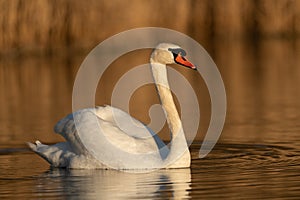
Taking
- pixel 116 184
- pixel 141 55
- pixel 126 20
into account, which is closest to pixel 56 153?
pixel 116 184

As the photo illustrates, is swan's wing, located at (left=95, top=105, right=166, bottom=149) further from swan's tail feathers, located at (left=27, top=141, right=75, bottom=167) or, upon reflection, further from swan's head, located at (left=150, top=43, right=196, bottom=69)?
swan's head, located at (left=150, top=43, right=196, bottom=69)

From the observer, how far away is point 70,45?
25.2m

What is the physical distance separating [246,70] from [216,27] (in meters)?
5.57

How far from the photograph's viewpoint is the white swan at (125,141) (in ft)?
35.8

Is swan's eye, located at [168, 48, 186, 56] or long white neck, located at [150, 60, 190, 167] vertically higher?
swan's eye, located at [168, 48, 186, 56]

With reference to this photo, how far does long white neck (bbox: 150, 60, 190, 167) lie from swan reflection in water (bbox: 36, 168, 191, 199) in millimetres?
125

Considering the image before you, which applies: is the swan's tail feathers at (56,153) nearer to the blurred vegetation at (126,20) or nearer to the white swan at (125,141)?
the white swan at (125,141)

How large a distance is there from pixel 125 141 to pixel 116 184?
0.90 metres

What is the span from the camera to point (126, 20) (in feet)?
83.9

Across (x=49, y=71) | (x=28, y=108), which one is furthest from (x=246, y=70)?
(x=28, y=108)

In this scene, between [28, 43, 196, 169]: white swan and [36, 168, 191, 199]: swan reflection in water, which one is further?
[28, 43, 196, 169]: white swan

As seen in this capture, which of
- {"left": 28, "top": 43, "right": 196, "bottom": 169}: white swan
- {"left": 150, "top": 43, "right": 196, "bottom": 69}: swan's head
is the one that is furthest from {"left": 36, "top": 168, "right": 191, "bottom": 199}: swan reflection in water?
{"left": 150, "top": 43, "right": 196, "bottom": 69}: swan's head

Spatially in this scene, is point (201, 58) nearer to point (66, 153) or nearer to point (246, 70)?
point (246, 70)

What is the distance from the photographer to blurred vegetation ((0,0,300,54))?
24156 millimetres
